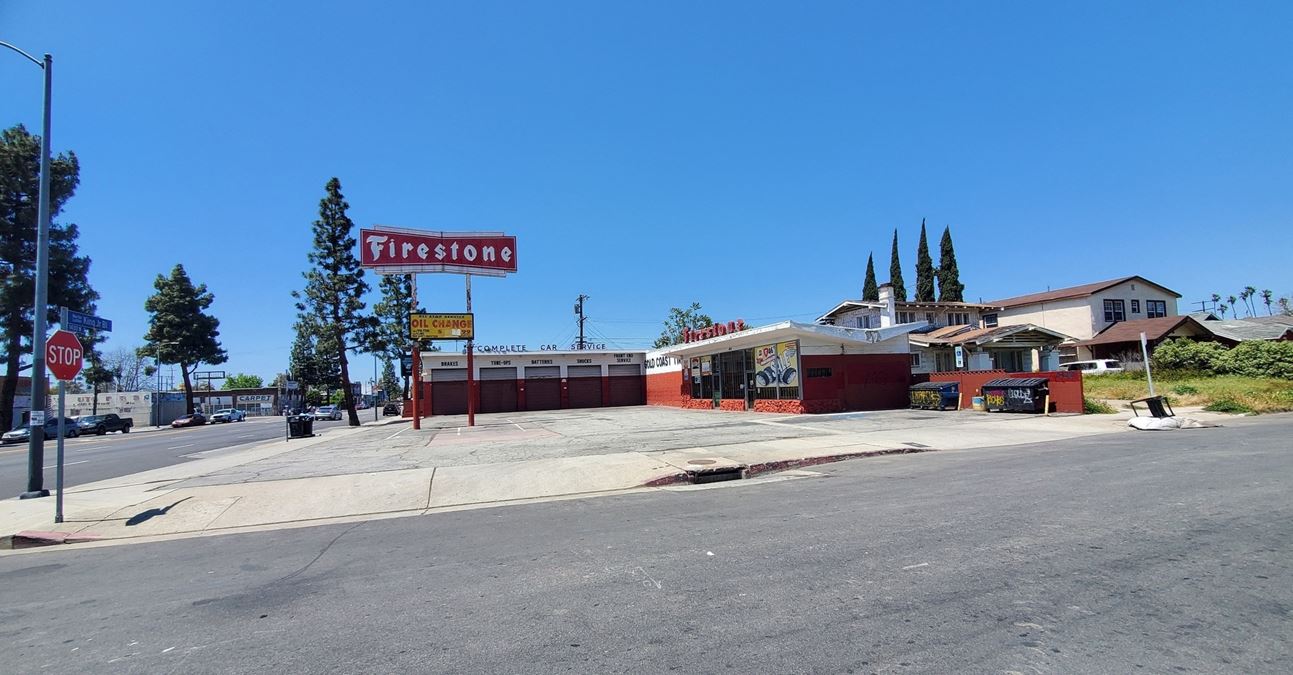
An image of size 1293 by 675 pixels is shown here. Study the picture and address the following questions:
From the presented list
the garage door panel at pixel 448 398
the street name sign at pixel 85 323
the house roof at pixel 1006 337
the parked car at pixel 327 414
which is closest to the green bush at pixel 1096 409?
the house roof at pixel 1006 337

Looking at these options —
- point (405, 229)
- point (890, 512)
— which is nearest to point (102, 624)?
point (890, 512)

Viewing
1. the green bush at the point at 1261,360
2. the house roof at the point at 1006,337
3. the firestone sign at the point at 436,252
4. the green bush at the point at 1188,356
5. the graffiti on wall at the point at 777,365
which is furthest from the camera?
the green bush at the point at 1188,356

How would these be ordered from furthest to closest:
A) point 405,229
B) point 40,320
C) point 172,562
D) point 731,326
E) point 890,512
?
point 731,326
point 405,229
point 40,320
point 890,512
point 172,562

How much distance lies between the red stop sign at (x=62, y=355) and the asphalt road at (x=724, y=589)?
314cm

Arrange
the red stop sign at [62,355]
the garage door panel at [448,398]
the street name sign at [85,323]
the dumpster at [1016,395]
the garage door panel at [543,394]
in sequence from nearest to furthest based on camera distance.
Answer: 1. the red stop sign at [62,355]
2. the street name sign at [85,323]
3. the dumpster at [1016,395]
4. the garage door panel at [448,398]
5. the garage door panel at [543,394]

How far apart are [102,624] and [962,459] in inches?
510

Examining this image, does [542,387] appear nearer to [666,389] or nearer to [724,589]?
[666,389]

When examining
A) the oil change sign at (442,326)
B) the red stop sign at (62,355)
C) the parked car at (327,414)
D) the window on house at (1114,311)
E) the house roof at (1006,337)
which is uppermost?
the window on house at (1114,311)

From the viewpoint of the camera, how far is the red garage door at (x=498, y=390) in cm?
4447

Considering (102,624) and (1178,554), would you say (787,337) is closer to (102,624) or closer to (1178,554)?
(1178,554)

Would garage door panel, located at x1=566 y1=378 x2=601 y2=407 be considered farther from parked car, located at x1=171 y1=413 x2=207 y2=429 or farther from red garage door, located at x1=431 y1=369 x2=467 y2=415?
parked car, located at x1=171 y1=413 x2=207 y2=429

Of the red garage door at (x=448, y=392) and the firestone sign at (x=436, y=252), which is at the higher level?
the firestone sign at (x=436, y=252)

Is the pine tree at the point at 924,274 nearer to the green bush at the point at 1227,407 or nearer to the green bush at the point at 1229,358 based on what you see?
the green bush at the point at 1229,358

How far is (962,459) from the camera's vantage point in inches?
481
